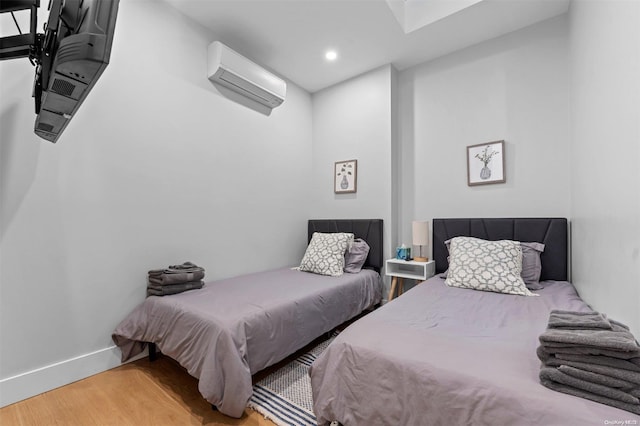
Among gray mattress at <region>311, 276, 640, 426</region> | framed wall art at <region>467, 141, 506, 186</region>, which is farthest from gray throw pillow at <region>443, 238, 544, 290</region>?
framed wall art at <region>467, 141, 506, 186</region>

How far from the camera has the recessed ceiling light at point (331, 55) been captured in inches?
120

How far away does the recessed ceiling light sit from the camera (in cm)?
305

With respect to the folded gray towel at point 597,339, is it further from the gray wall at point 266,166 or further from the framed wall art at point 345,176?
the framed wall art at point 345,176

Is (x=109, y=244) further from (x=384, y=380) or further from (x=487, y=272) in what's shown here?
(x=487, y=272)

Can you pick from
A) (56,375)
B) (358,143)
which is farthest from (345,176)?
(56,375)

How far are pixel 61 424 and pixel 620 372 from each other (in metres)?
2.45

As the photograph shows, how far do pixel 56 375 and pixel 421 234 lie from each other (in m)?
3.08

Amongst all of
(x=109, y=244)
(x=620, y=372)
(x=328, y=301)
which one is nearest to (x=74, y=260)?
(x=109, y=244)

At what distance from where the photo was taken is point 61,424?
1.50 meters

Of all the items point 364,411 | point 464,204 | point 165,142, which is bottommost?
point 364,411

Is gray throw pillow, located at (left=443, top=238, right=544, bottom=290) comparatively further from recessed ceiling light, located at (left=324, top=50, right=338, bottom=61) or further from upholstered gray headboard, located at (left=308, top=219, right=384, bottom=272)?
recessed ceiling light, located at (left=324, top=50, right=338, bottom=61)

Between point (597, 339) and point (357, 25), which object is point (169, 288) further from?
point (357, 25)

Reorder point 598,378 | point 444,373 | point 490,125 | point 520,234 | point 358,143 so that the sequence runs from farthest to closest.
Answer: point 358,143, point 490,125, point 520,234, point 444,373, point 598,378

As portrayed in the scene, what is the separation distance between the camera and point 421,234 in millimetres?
2971
